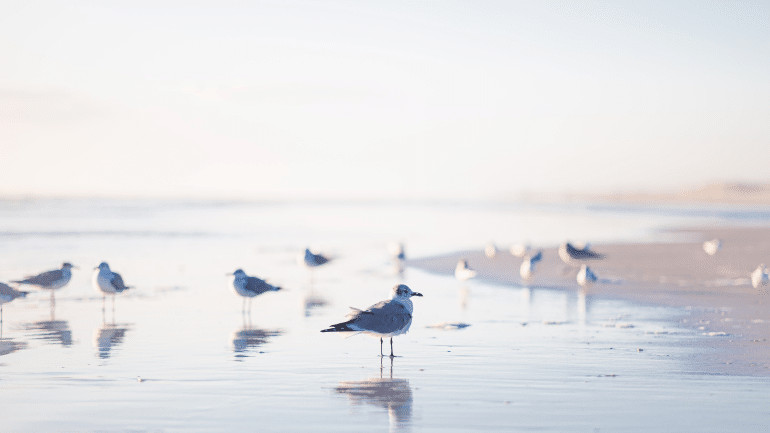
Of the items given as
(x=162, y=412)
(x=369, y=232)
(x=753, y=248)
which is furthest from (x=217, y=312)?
(x=369, y=232)

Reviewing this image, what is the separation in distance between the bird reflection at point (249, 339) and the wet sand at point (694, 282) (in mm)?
5625

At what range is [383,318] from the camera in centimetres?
959

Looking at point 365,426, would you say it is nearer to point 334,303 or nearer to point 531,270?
point 334,303

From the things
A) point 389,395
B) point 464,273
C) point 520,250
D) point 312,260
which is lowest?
point 389,395

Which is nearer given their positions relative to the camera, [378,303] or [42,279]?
[378,303]

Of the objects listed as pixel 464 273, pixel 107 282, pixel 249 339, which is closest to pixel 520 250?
pixel 464 273

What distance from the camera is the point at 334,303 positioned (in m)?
15.7

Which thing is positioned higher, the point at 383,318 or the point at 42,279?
the point at 42,279

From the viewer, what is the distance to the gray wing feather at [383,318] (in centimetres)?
939

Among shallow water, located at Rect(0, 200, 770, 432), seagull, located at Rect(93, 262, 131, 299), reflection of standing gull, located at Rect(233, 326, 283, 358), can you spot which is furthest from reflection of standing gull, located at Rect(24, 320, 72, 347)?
reflection of standing gull, located at Rect(233, 326, 283, 358)

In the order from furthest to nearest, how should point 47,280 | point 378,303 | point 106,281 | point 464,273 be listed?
1. point 464,273
2. point 47,280
3. point 106,281
4. point 378,303

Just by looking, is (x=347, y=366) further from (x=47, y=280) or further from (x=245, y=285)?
(x=47, y=280)

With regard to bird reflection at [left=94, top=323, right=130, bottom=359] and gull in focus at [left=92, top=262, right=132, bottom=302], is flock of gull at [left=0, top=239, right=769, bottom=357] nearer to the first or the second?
gull in focus at [left=92, top=262, right=132, bottom=302]

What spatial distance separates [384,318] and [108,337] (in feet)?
14.7
